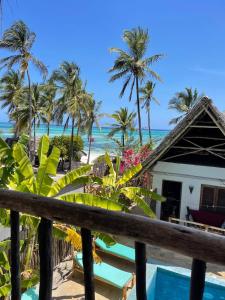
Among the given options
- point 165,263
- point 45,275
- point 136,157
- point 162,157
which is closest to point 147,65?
point 136,157

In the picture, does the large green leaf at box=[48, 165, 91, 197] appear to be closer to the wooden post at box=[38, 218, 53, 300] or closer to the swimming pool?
the swimming pool

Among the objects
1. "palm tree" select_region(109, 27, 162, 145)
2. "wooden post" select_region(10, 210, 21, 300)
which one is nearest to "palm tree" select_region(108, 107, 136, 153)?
"palm tree" select_region(109, 27, 162, 145)

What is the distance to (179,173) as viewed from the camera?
12.6 m

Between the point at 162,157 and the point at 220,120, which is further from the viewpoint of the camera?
the point at 162,157

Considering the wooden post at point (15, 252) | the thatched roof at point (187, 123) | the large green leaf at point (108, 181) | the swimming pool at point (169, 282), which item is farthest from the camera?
the thatched roof at point (187, 123)

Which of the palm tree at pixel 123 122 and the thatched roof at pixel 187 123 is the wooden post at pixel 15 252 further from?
the palm tree at pixel 123 122

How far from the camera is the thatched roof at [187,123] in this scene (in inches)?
442

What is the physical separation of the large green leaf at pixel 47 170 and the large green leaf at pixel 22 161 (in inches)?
10.3

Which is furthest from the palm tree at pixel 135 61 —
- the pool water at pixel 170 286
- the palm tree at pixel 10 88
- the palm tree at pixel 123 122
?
the pool water at pixel 170 286

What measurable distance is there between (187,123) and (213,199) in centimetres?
302

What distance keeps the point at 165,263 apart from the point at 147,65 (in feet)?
78.8

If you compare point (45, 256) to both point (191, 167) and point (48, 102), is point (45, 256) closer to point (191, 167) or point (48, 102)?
point (191, 167)

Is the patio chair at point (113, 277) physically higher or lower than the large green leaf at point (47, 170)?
lower

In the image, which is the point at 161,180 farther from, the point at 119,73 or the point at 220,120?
the point at 119,73
